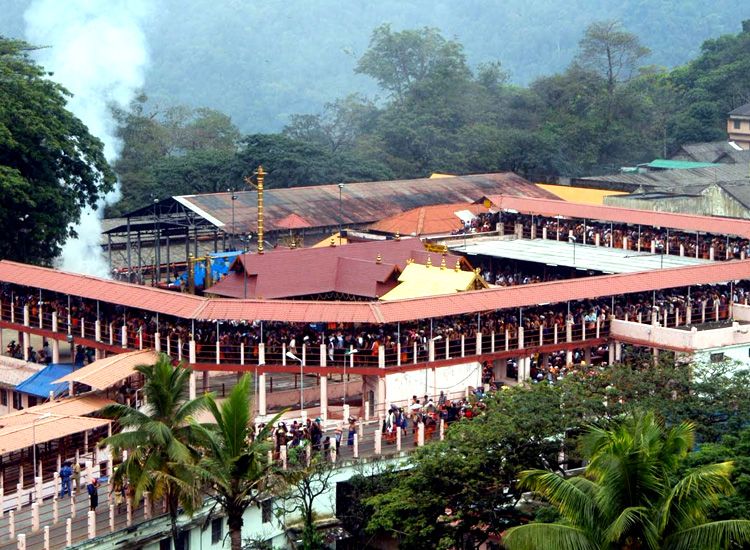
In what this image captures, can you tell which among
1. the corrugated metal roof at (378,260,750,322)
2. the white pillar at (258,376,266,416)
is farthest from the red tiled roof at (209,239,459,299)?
the white pillar at (258,376,266,416)

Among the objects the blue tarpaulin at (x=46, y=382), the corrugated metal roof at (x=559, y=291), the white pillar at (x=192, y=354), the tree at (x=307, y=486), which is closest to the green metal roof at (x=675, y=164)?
the corrugated metal roof at (x=559, y=291)

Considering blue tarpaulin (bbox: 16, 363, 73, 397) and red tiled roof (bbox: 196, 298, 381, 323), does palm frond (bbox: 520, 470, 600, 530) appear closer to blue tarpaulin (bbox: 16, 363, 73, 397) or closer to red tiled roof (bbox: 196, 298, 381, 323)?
red tiled roof (bbox: 196, 298, 381, 323)

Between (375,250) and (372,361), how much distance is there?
1367 cm

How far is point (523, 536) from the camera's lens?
23531 millimetres

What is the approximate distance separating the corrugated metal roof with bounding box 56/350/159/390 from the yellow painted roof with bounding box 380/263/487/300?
9.34 m

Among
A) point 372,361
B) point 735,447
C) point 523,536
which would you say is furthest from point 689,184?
point 523,536

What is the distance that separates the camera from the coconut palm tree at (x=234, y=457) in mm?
29219

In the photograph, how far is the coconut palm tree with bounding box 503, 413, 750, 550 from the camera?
22891 millimetres

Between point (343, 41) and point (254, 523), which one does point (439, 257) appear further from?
point (343, 41)

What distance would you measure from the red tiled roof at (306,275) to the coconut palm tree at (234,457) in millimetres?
19604

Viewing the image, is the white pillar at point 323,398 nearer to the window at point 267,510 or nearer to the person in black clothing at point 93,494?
the window at point 267,510

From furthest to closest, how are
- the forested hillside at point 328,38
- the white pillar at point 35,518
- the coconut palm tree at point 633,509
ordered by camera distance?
the forested hillside at point 328,38, the white pillar at point 35,518, the coconut palm tree at point 633,509

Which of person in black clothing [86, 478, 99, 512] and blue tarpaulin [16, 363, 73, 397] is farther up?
blue tarpaulin [16, 363, 73, 397]

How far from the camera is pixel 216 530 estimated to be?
34406mm
